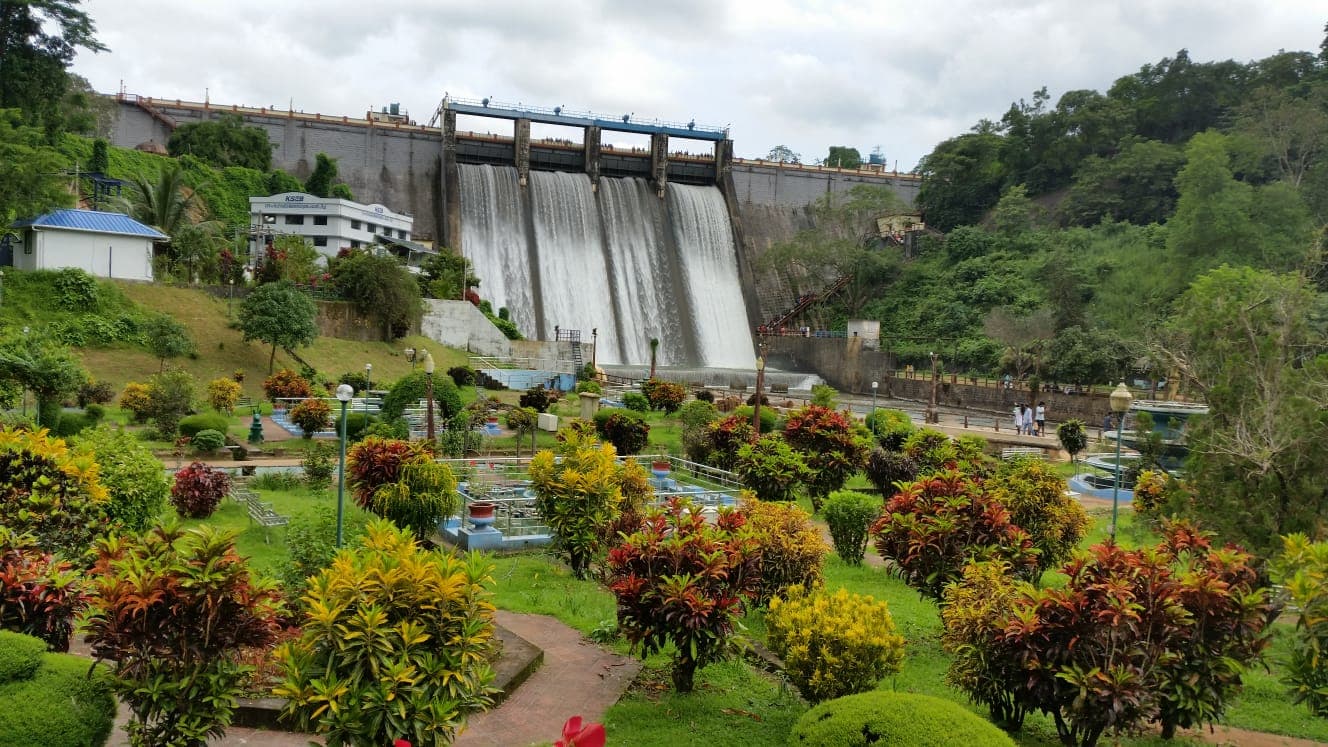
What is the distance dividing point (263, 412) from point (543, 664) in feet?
63.1

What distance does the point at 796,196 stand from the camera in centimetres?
6294

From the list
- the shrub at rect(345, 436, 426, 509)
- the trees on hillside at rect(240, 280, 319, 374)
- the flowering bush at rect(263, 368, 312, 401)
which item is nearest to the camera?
the shrub at rect(345, 436, 426, 509)

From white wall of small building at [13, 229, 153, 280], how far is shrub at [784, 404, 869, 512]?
82.6 feet

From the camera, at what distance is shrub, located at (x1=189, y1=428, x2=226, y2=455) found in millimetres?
18609

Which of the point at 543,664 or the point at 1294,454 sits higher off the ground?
the point at 1294,454

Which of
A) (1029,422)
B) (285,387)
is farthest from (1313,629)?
(1029,422)

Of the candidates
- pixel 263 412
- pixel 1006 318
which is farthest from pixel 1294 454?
pixel 1006 318

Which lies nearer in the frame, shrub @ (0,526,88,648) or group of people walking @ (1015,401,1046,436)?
shrub @ (0,526,88,648)

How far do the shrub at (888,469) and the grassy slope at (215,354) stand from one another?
1955 centimetres

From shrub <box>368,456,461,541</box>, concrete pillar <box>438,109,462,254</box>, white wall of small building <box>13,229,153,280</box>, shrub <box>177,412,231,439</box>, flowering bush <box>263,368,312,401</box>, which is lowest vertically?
shrub <box>368,456,461,541</box>

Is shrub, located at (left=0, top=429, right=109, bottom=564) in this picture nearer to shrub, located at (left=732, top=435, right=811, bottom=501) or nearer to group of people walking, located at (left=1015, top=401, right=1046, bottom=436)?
shrub, located at (left=732, top=435, right=811, bottom=501)

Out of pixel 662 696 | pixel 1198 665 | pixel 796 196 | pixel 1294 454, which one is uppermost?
pixel 796 196

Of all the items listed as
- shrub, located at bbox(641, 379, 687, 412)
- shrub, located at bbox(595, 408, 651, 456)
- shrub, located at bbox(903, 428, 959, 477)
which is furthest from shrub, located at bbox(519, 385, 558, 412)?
shrub, located at bbox(903, 428, 959, 477)

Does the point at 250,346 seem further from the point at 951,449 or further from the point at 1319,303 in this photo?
the point at 1319,303
